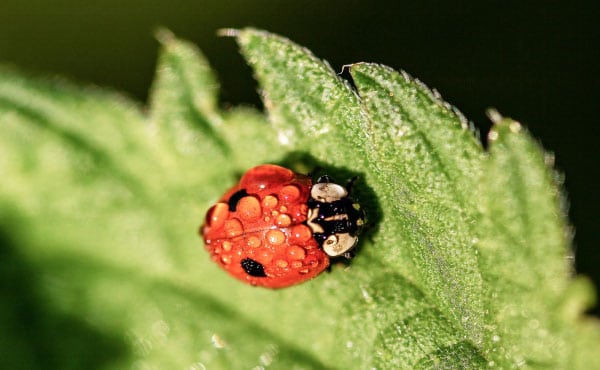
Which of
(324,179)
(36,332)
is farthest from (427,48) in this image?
(36,332)

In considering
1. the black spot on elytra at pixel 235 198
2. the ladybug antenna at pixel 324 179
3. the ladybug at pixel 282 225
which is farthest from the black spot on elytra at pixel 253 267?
the ladybug antenna at pixel 324 179

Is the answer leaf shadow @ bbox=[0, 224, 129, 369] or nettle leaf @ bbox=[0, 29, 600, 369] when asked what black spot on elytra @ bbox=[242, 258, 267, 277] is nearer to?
nettle leaf @ bbox=[0, 29, 600, 369]

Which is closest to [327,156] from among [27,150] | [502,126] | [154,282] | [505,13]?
[502,126]

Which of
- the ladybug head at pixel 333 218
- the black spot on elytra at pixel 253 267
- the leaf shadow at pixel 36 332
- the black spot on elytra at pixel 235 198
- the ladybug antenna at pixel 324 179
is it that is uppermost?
the ladybug antenna at pixel 324 179

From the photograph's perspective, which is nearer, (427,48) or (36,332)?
(36,332)

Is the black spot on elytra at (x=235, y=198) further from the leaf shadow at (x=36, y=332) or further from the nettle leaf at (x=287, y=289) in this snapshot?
the leaf shadow at (x=36, y=332)

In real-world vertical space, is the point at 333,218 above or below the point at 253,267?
above

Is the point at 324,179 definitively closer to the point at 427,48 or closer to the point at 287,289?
the point at 287,289
